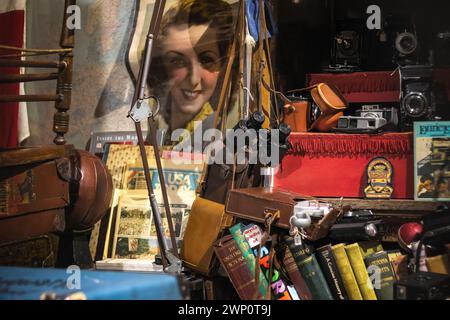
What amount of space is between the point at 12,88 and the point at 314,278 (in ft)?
7.45

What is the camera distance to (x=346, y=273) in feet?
6.32

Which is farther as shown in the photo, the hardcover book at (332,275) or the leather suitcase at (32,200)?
the leather suitcase at (32,200)

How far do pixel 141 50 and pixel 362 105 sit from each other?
50.4 inches

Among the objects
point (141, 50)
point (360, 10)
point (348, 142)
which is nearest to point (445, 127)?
point (348, 142)

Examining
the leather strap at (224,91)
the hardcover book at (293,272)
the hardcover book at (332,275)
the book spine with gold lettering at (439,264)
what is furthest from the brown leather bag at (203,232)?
the book spine with gold lettering at (439,264)

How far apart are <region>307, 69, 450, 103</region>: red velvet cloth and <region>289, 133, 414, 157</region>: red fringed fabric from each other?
0.87 ft

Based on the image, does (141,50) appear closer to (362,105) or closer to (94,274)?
(362,105)

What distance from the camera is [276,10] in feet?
8.92

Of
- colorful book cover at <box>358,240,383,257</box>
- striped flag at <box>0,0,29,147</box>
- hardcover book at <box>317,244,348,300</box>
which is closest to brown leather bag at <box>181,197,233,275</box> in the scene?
hardcover book at <box>317,244,348,300</box>

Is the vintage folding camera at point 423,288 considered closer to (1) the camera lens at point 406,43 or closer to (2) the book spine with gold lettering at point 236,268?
(2) the book spine with gold lettering at point 236,268

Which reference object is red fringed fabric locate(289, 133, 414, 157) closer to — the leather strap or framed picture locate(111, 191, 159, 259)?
the leather strap

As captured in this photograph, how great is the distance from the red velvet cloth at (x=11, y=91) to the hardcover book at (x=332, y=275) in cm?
215

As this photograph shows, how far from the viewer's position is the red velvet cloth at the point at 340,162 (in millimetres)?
2178

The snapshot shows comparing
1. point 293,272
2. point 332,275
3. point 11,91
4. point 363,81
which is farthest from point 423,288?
point 11,91
